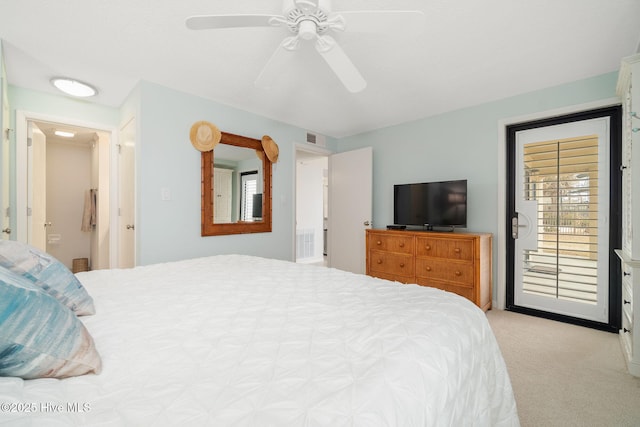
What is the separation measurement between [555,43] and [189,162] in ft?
11.1

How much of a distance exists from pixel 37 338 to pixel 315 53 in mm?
2305

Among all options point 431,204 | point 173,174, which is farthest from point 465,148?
point 173,174

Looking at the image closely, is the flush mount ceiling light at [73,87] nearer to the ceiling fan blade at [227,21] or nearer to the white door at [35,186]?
the white door at [35,186]

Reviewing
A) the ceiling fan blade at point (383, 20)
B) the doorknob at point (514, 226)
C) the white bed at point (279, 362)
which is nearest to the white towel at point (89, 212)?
the white bed at point (279, 362)

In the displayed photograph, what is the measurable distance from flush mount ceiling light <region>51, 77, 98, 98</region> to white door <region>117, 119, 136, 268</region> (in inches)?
16.7

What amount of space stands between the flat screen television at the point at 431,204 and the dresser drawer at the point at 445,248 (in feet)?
0.96

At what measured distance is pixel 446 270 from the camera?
9.94 ft

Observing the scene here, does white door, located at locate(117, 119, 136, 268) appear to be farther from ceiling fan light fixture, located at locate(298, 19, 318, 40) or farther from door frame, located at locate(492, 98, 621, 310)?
door frame, located at locate(492, 98, 621, 310)

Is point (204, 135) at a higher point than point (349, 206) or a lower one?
higher

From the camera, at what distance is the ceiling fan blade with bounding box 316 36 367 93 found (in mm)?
1660

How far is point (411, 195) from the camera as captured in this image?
3604mm

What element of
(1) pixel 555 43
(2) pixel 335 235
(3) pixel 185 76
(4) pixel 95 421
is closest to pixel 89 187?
(3) pixel 185 76

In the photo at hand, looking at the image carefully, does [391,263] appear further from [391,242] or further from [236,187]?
[236,187]

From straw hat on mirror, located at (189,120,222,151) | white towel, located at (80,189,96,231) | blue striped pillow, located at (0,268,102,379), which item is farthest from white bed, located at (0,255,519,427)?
white towel, located at (80,189,96,231)
